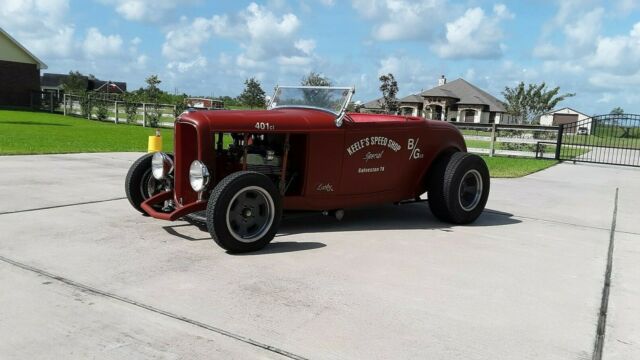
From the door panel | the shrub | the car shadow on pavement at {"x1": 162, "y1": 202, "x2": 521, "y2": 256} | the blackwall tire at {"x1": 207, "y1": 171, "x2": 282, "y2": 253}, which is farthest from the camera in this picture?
the shrub

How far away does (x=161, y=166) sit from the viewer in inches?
217

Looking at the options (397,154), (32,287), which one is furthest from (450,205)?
(32,287)

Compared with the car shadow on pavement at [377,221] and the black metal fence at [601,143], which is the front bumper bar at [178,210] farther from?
the black metal fence at [601,143]

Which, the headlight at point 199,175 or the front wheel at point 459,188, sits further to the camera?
the front wheel at point 459,188

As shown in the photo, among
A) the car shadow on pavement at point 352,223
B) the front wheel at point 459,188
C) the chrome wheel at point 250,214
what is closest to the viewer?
the chrome wheel at point 250,214

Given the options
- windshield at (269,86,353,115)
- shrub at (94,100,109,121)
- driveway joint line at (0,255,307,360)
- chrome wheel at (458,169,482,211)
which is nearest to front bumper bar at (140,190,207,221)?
driveway joint line at (0,255,307,360)

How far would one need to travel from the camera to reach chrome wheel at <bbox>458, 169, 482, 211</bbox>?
6.52m

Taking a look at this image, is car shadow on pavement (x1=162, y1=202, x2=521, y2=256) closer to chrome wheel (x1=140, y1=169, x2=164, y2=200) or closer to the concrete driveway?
the concrete driveway

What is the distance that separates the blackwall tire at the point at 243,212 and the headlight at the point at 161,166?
1093mm

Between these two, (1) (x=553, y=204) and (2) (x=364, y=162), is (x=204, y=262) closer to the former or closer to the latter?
(2) (x=364, y=162)

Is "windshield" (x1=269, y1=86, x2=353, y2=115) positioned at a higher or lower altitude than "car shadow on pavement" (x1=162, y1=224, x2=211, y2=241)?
higher

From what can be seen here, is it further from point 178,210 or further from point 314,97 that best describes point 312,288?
point 314,97

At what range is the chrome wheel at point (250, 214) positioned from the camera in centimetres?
467

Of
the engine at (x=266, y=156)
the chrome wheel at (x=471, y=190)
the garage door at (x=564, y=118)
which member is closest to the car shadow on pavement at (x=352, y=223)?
the chrome wheel at (x=471, y=190)
